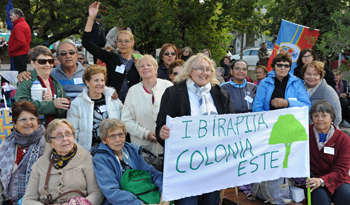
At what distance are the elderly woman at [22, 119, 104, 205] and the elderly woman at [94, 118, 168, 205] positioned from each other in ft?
0.45

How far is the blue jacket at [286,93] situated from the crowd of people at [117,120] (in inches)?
0.5

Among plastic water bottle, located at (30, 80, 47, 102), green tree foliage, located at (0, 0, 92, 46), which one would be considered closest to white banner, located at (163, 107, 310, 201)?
plastic water bottle, located at (30, 80, 47, 102)

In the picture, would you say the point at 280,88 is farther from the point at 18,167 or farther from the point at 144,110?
the point at 18,167

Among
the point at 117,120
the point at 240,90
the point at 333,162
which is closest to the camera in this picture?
the point at 117,120

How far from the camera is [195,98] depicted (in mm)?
3232

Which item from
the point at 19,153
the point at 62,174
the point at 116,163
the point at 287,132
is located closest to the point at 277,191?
the point at 287,132

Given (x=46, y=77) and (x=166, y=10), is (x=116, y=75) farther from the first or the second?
(x=166, y=10)

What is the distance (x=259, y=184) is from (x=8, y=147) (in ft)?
9.67

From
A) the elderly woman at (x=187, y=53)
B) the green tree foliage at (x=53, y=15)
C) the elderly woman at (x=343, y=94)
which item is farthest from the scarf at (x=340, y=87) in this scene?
the green tree foliage at (x=53, y=15)

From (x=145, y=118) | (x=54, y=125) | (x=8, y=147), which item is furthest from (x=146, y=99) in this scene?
(x=8, y=147)

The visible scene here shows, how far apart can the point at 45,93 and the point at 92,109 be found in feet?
1.98

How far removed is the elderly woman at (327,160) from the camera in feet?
12.1

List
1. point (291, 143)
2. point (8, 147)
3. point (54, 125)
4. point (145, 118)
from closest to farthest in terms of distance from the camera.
→ point (54, 125)
point (8, 147)
point (291, 143)
point (145, 118)

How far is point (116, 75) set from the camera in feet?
15.9
